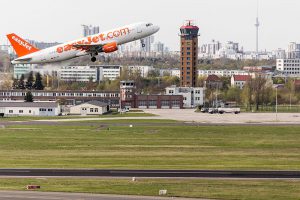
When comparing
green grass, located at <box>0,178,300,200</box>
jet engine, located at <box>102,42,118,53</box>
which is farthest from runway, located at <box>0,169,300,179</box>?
jet engine, located at <box>102,42,118,53</box>

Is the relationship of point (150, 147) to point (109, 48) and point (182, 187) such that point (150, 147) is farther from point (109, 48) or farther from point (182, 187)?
point (182, 187)

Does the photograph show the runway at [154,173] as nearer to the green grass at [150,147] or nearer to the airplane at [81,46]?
the green grass at [150,147]

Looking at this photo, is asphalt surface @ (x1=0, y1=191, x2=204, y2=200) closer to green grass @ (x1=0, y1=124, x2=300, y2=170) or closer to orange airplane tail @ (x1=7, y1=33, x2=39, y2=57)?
orange airplane tail @ (x1=7, y1=33, x2=39, y2=57)

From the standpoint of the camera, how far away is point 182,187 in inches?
3250

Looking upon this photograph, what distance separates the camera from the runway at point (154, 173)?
91.3m

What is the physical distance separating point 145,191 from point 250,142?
57932 millimetres

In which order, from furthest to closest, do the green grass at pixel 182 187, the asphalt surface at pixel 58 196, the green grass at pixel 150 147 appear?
1. the green grass at pixel 150 147
2. the green grass at pixel 182 187
3. the asphalt surface at pixel 58 196

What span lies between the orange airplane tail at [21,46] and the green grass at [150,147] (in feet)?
68.2

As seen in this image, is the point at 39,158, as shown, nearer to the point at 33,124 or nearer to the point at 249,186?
the point at 249,186

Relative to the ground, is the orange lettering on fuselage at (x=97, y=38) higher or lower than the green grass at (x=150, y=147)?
higher

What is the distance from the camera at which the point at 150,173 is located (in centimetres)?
9362

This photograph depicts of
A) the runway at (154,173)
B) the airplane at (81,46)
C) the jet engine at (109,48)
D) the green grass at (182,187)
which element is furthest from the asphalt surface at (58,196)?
the jet engine at (109,48)

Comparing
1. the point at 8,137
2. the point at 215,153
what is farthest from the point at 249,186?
the point at 8,137

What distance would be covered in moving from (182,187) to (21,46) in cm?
1985
